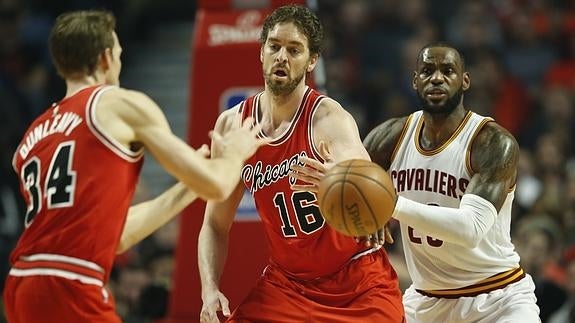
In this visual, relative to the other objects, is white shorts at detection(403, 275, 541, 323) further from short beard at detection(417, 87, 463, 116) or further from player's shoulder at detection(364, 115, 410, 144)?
short beard at detection(417, 87, 463, 116)

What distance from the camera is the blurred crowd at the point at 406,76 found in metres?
10.9

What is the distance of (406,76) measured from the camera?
13.5m

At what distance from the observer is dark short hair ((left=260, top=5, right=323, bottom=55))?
6090mm

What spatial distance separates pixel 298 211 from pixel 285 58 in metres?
0.86

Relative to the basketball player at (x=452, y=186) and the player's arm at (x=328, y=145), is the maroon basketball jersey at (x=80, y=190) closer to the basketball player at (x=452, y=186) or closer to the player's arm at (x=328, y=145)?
the player's arm at (x=328, y=145)

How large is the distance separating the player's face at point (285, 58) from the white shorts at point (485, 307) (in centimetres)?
170

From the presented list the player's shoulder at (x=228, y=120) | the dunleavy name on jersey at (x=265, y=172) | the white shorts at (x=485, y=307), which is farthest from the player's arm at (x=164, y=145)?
the white shorts at (x=485, y=307)

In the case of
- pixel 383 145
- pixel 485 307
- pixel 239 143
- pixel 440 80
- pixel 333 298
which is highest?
pixel 440 80

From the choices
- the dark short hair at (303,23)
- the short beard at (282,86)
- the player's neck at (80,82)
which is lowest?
the short beard at (282,86)

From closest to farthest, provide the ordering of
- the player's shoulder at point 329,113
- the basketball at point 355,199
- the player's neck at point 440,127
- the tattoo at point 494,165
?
the basketball at point 355,199 → the player's shoulder at point 329,113 → the tattoo at point 494,165 → the player's neck at point 440,127

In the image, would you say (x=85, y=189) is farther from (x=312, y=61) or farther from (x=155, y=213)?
(x=312, y=61)

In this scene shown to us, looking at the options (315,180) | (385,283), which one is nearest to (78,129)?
(315,180)

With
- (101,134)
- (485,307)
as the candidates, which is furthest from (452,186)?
(101,134)

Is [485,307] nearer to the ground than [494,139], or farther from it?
nearer to the ground
